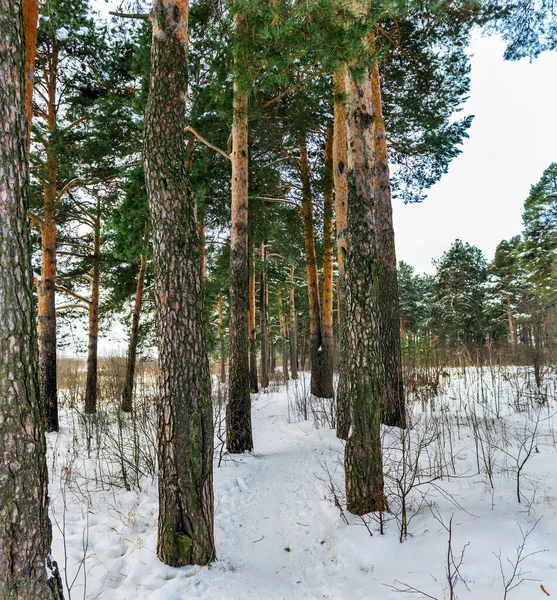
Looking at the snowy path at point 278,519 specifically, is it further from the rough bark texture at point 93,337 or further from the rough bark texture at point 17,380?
the rough bark texture at point 93,337

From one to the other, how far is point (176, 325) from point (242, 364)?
295cm

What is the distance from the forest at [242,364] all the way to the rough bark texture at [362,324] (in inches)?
0.9

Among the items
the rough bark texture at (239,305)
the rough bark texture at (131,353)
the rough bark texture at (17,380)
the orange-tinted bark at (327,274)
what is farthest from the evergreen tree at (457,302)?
the rough bark texture at (17,380)

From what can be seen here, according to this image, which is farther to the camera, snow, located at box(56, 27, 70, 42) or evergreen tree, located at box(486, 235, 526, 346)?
evergreen tree, located at box(486, 235, 526, 346)

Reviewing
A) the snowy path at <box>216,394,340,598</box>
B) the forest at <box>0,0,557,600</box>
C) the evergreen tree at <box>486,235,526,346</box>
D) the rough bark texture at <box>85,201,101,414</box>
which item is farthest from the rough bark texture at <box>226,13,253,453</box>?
the evergreen tree at <box>486,235,526,346</box>

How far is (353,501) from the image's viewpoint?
3.18 m

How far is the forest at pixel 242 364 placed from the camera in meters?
1.86

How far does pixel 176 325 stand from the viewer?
2.78m

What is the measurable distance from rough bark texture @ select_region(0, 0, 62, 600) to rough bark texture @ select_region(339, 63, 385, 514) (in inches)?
96.7

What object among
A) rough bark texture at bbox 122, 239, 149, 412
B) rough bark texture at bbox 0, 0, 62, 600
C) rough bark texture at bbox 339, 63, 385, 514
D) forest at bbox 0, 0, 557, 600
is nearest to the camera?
rough bark texture at bbox 0, 0, 62, 600

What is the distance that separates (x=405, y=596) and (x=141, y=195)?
24.0 ft

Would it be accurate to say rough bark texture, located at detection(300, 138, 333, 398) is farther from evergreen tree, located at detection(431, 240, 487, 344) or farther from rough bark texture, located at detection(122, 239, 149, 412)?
evergreen tree, located at detection(431, 240, 487, 344)

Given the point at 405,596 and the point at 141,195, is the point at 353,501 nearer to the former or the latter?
the point at 405,596

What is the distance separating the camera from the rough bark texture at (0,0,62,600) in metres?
1.41
